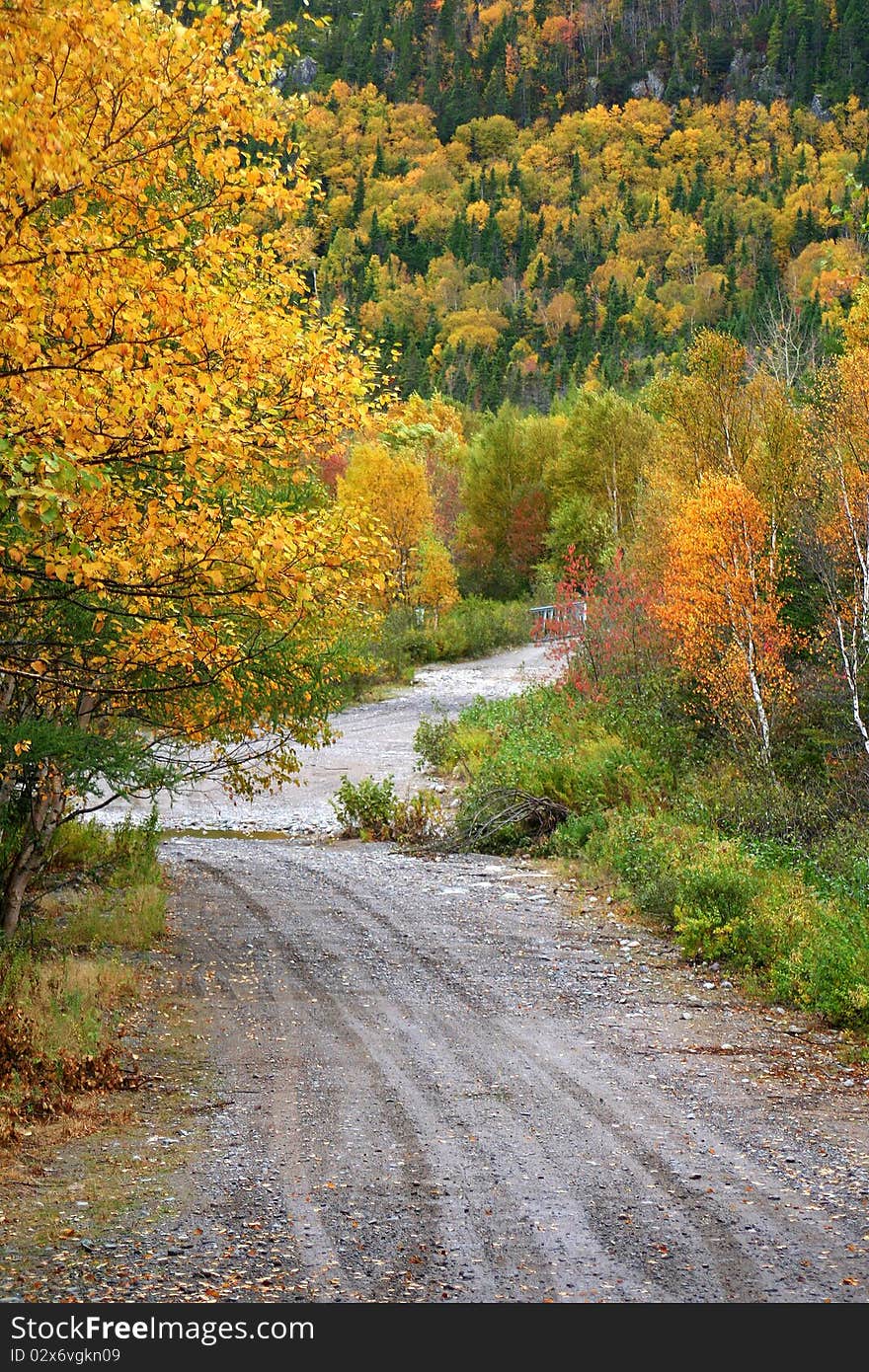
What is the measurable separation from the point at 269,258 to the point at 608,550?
22.9 metres

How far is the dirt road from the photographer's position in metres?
5.04

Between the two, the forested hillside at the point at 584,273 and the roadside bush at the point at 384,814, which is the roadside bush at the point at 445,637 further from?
the forested hillside at the point at 584,273


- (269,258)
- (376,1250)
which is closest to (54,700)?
(269,258)

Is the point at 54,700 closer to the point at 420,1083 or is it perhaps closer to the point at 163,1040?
the point at 163,1040

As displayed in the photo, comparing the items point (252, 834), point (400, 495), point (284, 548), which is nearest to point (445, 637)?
point (400, 495)

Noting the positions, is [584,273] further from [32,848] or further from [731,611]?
[32,848]

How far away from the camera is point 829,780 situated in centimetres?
1741

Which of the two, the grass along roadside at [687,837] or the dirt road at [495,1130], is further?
the grass along roadside at [687,837]

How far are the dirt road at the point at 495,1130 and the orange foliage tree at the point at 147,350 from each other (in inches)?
105

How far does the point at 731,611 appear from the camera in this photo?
19.8 metres

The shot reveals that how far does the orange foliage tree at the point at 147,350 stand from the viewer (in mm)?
5281

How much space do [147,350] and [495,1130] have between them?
4751mm

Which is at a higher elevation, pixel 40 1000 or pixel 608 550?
pixel 608 550

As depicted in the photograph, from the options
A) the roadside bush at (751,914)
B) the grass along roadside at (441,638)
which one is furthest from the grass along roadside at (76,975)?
the grass along roadside at (441,638)
